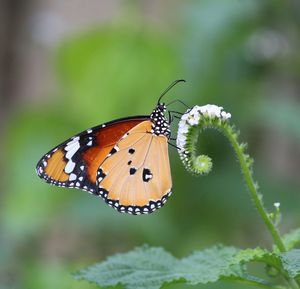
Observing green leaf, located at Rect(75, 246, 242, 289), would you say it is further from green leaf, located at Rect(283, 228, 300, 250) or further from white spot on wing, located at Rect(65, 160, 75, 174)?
white spot on wing, located at Rect(65, 160, 75, 174)

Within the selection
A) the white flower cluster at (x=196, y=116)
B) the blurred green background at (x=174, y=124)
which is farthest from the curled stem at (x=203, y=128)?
the blurred green background at (x=174, y=124)

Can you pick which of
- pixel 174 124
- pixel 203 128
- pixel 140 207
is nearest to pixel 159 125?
pixel 140 207

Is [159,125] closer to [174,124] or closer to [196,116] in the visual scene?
[196,116]

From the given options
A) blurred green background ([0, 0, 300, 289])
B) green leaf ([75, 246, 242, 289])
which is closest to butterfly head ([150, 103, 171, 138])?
green leaf ([75, 246, 242, 289])

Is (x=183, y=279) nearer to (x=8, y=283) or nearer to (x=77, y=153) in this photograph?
(x=77, y=153)

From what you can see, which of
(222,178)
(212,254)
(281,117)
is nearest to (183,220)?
(222,178)

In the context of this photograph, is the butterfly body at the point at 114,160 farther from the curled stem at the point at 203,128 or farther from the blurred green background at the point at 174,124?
the blurred green background at the point at 174,124
